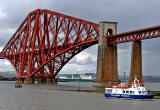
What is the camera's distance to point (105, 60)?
90375 mm

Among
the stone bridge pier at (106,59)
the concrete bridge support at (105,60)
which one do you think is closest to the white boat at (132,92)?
the stone bridge pier at (106,59)

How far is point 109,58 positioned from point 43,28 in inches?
1537

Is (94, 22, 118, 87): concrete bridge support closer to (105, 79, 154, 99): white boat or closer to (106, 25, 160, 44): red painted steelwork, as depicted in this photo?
(106, 25, 160, 44): red painted steelwork

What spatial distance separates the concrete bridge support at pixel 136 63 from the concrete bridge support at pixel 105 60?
12.3 m

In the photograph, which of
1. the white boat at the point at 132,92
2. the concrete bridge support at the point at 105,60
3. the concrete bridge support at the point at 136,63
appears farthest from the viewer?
the concrete bridge support at the point at 105,60

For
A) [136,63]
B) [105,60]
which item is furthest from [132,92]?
[105,60]

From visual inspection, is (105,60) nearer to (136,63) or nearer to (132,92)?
(136,63)

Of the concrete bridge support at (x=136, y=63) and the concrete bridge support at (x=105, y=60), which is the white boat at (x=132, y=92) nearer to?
the concrete bridge support at (x=136, y=63)

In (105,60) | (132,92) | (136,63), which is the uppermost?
(105,60)

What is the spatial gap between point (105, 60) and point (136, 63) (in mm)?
14997

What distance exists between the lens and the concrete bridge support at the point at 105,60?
3516 inches

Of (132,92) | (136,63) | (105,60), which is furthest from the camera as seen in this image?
(105,60)

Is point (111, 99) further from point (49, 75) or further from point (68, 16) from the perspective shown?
point (49, 75)

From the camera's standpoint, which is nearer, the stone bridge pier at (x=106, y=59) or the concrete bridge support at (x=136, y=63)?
the concrete bridge support at (x=136, y=63)
